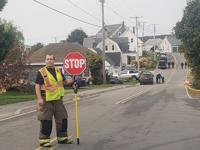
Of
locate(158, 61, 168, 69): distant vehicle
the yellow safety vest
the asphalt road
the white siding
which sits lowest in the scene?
the asphalt road

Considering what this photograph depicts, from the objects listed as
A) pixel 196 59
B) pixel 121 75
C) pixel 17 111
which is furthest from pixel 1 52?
pixel 121 75

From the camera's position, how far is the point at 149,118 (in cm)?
1683

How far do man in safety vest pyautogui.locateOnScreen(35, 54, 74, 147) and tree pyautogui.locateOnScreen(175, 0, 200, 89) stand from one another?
24.2 m

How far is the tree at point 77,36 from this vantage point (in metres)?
144

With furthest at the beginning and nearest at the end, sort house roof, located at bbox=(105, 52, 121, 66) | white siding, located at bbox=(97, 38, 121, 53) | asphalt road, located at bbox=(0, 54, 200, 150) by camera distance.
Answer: white siding, located at bbox=(97, 38, 121, 53) < house roof, located at bbox=(105, 52, 121, 66) < asphalt road, located at bbox=(0, 54, 200, 150)

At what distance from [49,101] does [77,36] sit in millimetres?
134939

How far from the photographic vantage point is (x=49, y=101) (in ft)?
37.0

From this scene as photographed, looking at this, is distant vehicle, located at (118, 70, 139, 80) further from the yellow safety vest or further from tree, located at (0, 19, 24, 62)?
the yellow safety vest

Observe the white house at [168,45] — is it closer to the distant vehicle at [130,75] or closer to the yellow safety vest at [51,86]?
the distant vehicle at [130,75]

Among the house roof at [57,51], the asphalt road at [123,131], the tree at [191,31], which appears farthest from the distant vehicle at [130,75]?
the asphalt road at [123,131]

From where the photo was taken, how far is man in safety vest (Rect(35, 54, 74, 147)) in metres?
11.2

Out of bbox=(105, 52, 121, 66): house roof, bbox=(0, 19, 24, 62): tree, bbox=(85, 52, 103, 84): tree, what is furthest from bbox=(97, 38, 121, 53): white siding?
bbox=(0, 19, 24, 62): tree

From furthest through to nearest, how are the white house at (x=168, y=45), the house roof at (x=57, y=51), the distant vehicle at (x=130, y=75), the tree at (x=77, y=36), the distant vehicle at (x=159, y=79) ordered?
the white house at (x=168, y=45) < the tree at (x=77, y=36) < the distant vehicle at (x=130, y=75) < the house roof at (x=57, y=51) < the distant vehicle at (x=159, y=79)

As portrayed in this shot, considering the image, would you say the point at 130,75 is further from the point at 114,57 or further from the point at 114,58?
the point at 114,57
